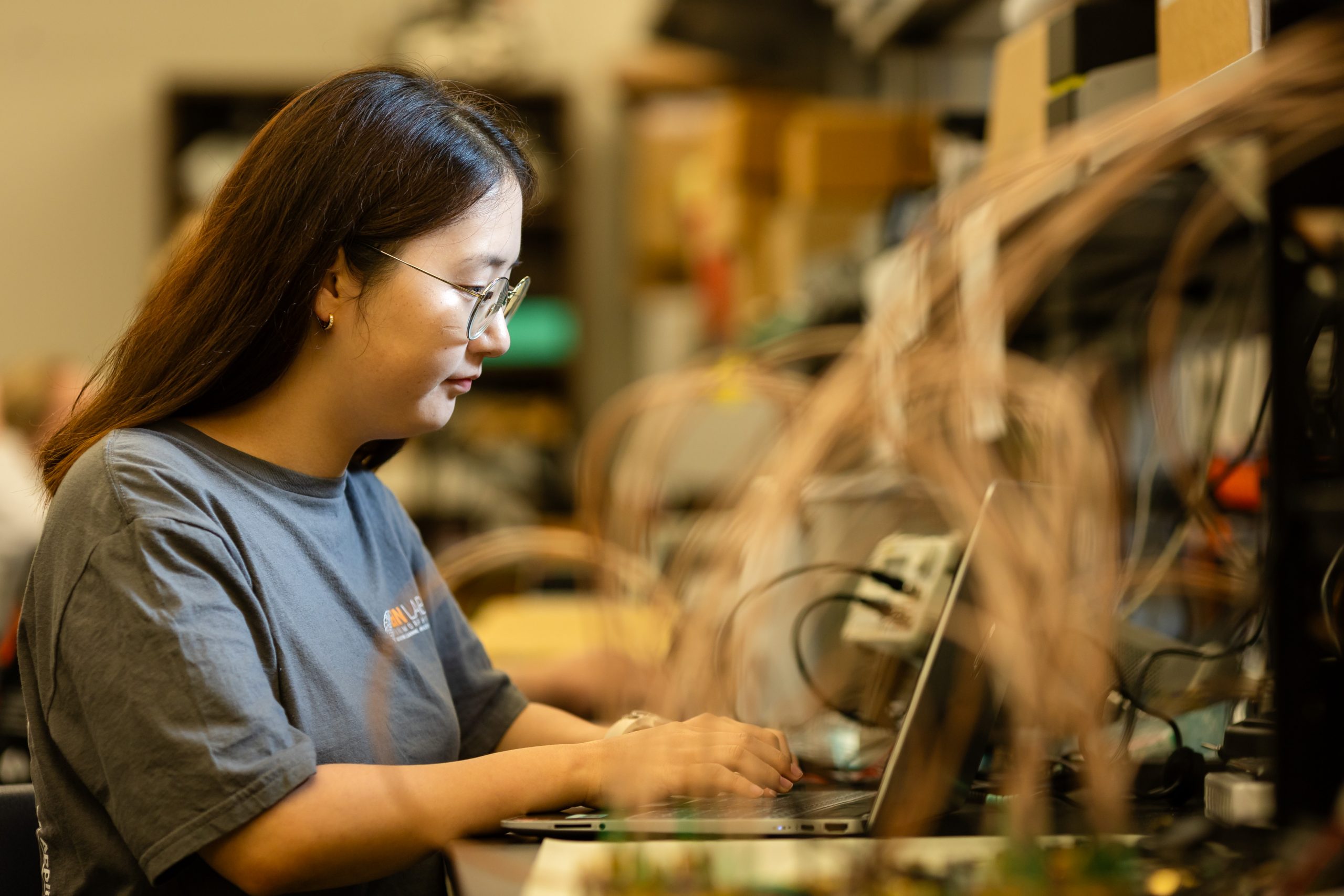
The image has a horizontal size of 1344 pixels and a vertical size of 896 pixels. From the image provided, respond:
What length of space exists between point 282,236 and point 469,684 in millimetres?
470

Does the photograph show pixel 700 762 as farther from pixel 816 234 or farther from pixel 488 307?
pixel 816 234

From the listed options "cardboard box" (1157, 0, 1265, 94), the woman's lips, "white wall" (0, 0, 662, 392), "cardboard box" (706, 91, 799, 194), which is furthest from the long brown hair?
"white wall" (0, 0, 662, 392)

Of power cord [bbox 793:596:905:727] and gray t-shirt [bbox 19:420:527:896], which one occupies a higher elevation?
gray t-shirt [bbox 19:420:527:896]

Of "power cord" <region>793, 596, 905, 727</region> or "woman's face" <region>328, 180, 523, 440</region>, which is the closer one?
"woman's face" <region>328, 180, 523, 440</region>

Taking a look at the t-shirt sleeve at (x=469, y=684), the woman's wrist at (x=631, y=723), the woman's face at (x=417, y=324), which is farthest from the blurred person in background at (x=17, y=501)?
the woman's wrist at (x=631, y=723)

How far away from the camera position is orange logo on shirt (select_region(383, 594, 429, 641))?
1.05 meters

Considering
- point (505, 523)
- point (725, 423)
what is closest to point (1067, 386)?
point (725, 423)

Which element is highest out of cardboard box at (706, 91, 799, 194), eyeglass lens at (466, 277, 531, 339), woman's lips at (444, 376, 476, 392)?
cardboard box at (706, 91, 799, 194)

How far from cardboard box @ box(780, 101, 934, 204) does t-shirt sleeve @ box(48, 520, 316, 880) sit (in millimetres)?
2227

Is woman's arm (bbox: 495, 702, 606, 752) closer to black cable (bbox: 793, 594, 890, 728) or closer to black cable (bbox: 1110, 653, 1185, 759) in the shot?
black cable (bbox: 793, 594, 890, 728)

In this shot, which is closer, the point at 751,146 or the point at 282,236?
the point at 282,236

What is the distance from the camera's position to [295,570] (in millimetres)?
958

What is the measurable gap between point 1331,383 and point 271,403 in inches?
33.3

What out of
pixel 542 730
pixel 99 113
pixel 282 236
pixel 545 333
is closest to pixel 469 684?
pixel 542 730
